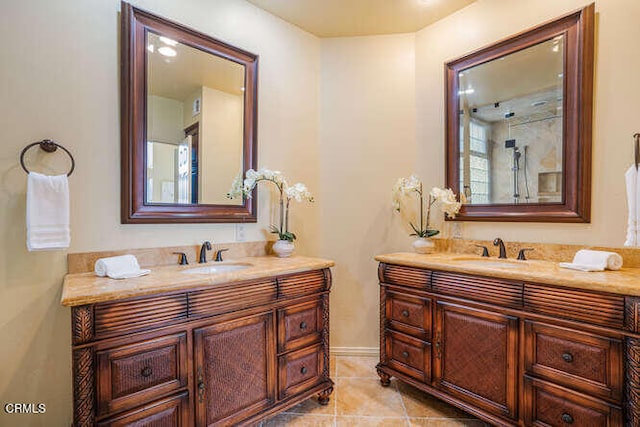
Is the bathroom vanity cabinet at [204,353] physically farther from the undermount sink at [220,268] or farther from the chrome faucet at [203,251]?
the chrome faucet at [203,251]

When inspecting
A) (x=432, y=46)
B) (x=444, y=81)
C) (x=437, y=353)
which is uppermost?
(x=432, y=46)

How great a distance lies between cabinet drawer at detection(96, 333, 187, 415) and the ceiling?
2.34 m

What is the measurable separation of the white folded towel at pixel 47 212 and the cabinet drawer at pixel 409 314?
6.22 feet

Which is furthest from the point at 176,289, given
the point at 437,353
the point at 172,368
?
the point at 437,353

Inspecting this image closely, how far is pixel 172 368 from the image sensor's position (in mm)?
1403

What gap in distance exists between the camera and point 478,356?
5.75 ft

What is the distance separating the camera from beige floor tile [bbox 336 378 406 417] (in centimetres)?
200

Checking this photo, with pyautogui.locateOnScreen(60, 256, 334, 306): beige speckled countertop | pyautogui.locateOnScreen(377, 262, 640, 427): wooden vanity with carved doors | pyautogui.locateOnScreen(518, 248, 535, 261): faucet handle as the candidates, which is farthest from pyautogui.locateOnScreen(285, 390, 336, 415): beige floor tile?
pyautogui.locateOnScreen(518, 248, 535, 261): faucet handle

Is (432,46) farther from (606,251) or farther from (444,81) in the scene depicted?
(606,251)

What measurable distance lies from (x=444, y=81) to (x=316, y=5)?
44.9 inches

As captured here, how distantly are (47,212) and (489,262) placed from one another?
246 centimetres

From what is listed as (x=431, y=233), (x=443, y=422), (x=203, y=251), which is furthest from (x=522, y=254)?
(x=203, y=251)

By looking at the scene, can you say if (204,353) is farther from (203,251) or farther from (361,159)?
A: (361,159)

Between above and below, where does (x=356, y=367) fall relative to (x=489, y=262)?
below
